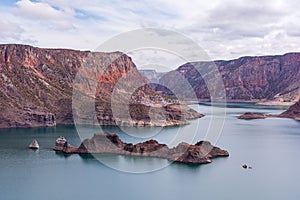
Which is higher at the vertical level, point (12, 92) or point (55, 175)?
point (12, 92)

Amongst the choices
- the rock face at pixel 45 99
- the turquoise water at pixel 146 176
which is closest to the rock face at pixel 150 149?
the turquoise water at pixel 146 176

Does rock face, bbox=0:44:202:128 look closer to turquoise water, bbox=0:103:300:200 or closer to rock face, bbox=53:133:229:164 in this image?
turquoise water, bbox=0:103:300:200

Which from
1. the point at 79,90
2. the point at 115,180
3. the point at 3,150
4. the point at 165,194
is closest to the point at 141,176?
the point at 115,180

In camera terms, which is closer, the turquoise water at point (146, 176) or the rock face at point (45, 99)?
the turquoise water at point (146, 176)

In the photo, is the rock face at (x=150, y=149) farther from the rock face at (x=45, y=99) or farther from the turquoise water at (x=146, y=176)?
the rock face at (x=45, y=99)

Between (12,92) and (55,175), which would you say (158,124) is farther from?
(55,175)
